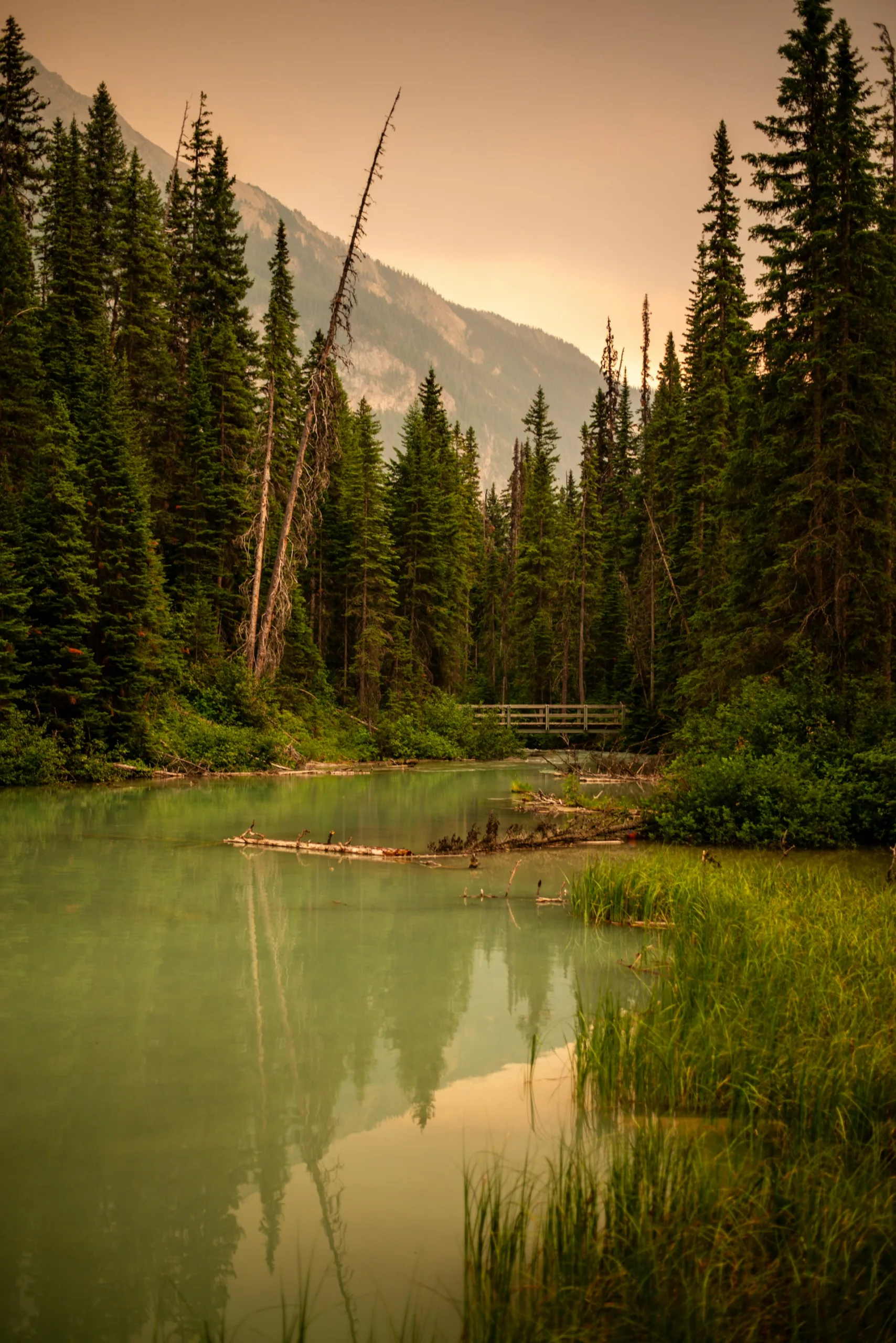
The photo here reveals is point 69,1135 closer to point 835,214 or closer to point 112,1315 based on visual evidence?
point 112,1315

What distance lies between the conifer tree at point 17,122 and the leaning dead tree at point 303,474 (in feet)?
64.1

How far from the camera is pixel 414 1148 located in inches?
199

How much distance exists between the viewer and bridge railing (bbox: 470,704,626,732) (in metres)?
40.9

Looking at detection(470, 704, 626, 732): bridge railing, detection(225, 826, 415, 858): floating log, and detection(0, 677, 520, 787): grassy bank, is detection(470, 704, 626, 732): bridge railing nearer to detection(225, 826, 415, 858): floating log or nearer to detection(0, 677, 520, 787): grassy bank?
detection(0, 677, 520, 787): grassy bank

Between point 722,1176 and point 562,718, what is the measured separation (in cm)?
3858

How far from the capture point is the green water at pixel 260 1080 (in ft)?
12.8

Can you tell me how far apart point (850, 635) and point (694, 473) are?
13453mm

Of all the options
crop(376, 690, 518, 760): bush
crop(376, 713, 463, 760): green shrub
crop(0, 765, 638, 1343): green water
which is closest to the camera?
crop(0, 765, 638, 1343): green water

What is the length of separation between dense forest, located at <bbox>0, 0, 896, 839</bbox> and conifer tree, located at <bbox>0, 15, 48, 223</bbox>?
0.15m

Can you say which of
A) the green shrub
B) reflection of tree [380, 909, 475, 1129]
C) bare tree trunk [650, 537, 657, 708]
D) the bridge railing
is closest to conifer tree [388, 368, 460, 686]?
the bridge railing

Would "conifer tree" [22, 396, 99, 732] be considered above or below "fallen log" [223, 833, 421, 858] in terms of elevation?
above

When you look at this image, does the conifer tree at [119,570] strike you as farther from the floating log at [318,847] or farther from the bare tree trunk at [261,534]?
the floating log at [318,847]

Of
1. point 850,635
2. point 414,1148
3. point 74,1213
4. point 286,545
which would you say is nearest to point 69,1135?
point 74,1213

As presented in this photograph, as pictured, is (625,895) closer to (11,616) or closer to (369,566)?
(11,616)
